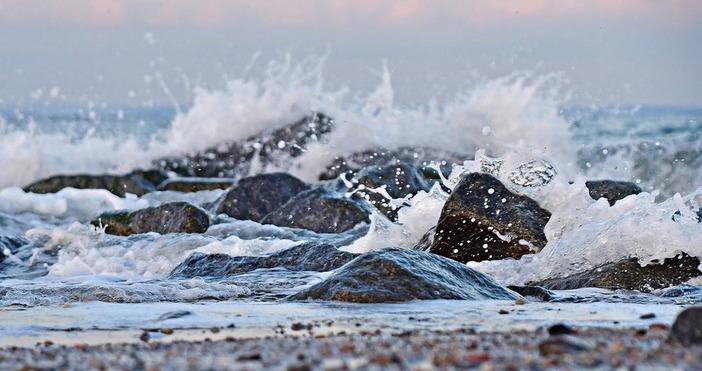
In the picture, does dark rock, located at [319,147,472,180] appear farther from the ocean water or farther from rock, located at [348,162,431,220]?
rock, located at [348,162,431,220]

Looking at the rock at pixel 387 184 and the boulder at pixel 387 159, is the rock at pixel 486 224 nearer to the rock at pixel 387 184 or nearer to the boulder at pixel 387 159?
the rock at pixel 387 184

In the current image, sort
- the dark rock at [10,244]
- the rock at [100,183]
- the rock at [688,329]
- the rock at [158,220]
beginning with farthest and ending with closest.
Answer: the rock at [100,183] → the rock at [158,220] → the dark rock at [10,244] → the rock at [688,329]

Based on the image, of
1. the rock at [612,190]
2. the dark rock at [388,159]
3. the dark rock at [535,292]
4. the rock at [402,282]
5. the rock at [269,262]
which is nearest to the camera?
the rock at [402,282]

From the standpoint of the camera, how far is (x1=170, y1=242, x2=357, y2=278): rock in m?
6.82

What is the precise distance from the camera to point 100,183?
16.5 metres

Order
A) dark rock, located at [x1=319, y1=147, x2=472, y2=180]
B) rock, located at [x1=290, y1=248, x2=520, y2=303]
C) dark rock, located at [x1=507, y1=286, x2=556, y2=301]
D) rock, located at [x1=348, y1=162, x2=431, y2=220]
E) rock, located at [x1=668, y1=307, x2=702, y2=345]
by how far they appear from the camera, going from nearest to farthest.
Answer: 1. rock, located at [x1=668, y1=307, x2=702, y2=345]
2. rock, located at [x1=290, y1=248, x2=520, y2=303]
3. dark rock, located at [x1=507, y1=286, x2=556, y2=301]
4. rock, located at [x1=348, y1=162, x2=431, y2=220]
5. dark rock, located at [x1=319, y1=147, x2=472, y2=180]

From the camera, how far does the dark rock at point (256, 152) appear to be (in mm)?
17047

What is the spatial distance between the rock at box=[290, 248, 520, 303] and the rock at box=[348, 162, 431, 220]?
15.5 ft

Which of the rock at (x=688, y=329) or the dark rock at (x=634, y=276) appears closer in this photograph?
the rock at (x=688, y=329)

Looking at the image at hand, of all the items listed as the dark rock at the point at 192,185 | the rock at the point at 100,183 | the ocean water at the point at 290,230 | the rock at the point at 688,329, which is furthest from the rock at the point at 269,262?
the rock at the point at 100,183

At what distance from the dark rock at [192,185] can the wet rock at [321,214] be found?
18.9 feet

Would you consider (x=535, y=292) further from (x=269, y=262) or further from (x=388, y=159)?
(x=388, y=159)

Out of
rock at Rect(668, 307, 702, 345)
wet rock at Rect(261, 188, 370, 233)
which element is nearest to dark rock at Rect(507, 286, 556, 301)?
rock at Rect(668, 307, 702, 345)

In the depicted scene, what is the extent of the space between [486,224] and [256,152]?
10.7 m
